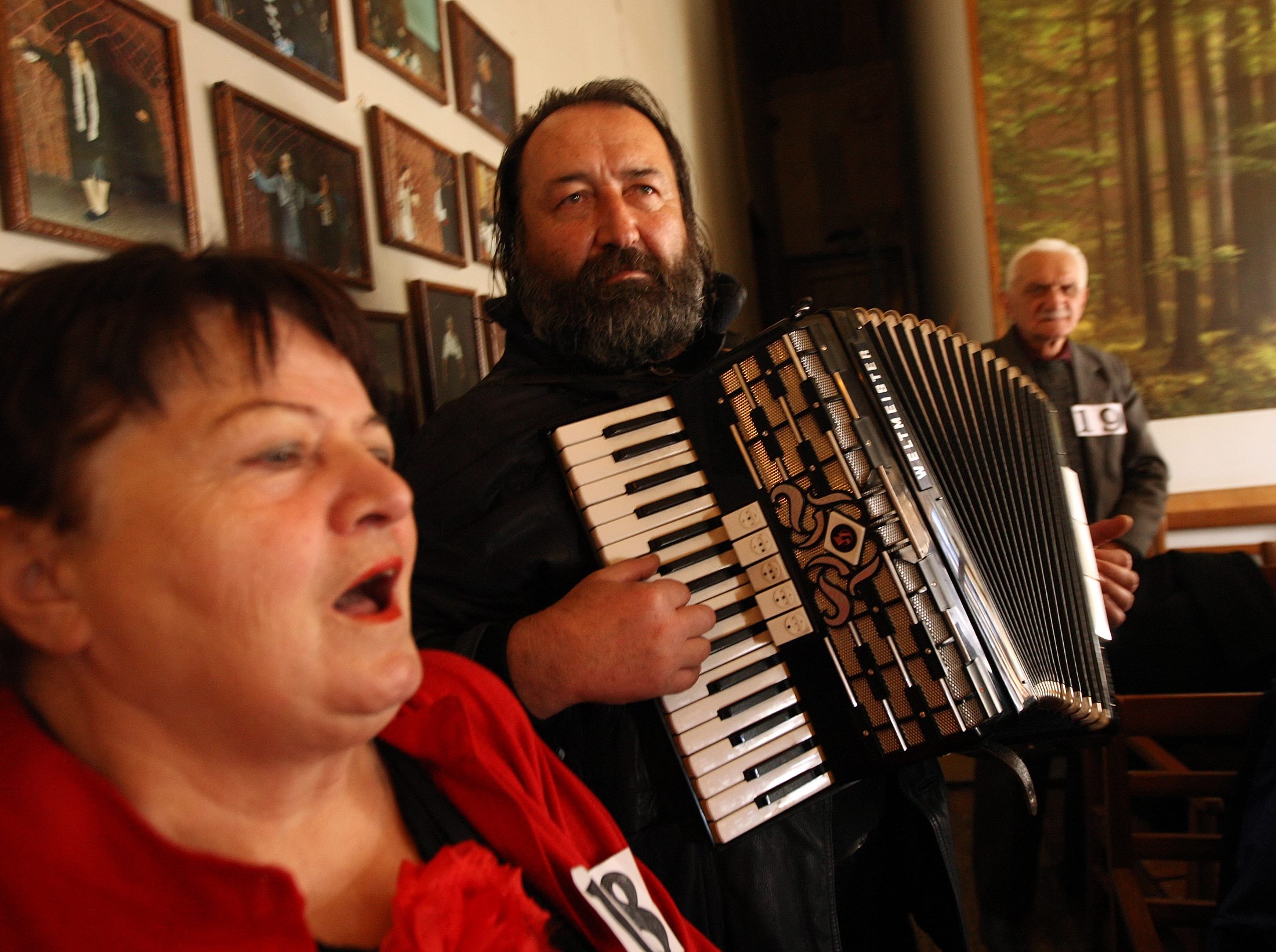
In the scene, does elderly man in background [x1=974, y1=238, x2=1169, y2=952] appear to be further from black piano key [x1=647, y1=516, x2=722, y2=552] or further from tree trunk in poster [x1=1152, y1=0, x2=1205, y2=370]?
black piano key [x1=647, y1=516, x2=722, y2=552]

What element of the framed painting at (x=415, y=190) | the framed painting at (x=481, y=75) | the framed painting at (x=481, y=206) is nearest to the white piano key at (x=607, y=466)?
the framed painting at (x=415, y=190)

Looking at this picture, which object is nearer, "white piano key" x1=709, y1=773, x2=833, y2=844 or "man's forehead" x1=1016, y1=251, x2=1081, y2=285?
"white piano key" x1=709, y1=773, x2=833, y2=844

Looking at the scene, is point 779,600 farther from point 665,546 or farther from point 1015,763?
point 1015,763

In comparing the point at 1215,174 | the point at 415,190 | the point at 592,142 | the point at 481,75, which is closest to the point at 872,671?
the point at 592,142

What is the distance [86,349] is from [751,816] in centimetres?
77

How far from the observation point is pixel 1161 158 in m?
3.42

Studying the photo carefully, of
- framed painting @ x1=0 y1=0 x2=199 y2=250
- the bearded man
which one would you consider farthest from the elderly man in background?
framed painting @ x1=0 y1=0 x2=199 y2=250

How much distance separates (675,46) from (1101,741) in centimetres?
322

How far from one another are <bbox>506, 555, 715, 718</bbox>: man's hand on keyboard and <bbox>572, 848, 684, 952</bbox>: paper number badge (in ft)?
0.67

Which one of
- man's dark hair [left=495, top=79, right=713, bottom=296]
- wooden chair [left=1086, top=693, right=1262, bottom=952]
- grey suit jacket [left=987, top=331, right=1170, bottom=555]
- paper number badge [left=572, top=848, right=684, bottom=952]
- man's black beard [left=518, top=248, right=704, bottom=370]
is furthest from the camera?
grey suit jacket [left=987, top=331, right=1170, bottom=555]

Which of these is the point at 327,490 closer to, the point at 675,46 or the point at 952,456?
the point at 952,456

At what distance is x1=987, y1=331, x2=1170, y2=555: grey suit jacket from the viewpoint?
226 centimetres

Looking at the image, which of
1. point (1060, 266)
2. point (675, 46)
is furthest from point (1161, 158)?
point (675, 46)

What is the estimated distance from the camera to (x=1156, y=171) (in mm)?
3428
